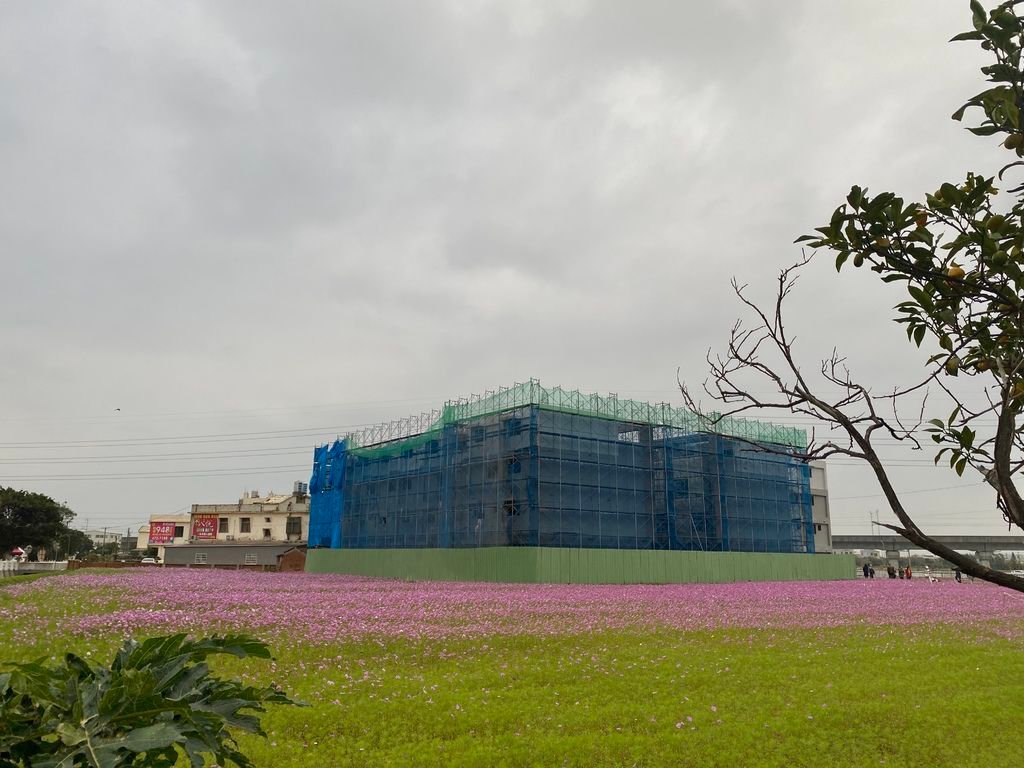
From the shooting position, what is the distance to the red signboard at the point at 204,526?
303ft

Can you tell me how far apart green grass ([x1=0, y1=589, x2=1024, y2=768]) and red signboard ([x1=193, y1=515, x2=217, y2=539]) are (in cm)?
8222

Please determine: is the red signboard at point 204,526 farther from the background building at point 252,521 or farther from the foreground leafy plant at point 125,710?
the foreground leafy plant at point 125,710

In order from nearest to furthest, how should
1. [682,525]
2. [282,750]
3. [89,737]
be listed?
[89,737]
[282,750]
[682,525]

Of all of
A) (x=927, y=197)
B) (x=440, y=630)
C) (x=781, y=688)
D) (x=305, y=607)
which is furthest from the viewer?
(x=305, y=607)

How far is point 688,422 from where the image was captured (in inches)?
1966

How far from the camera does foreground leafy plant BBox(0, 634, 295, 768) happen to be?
1.97 meters

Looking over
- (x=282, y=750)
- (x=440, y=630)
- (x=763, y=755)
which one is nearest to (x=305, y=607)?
(x=440, y=630)

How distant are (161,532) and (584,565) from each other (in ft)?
275

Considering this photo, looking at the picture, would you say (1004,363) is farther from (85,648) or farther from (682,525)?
(682,525)

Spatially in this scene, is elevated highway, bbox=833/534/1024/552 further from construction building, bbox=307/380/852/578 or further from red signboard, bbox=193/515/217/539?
red signboard, bbox=193/515/217/539

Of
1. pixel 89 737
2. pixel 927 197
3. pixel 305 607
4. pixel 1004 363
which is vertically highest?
pixel 927 197

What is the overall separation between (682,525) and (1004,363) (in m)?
47.4

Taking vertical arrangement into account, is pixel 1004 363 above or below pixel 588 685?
above

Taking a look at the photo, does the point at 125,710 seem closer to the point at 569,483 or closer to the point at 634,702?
the point at 634,702
